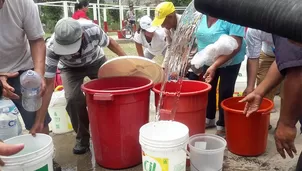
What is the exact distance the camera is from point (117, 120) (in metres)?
2.47

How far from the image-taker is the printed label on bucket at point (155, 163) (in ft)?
6.67

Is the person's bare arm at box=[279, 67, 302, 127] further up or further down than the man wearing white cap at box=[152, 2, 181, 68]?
further down

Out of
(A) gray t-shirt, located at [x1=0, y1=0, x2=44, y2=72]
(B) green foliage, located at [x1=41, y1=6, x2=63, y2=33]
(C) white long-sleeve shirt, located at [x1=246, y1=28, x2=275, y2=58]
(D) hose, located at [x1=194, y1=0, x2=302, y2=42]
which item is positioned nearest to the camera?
(D) hose, located at [x1=194, y1=0, x2=302, y2=42]

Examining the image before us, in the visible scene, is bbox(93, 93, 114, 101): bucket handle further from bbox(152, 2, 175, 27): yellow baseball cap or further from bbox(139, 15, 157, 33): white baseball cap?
bbox(139, 15, 157, 33): white baseball cap

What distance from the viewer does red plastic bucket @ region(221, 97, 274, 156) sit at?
2.62 metres

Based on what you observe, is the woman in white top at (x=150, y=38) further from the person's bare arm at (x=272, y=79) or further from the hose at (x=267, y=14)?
the hose at (x=267, y=14)

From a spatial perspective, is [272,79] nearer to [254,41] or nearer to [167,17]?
[254,41]

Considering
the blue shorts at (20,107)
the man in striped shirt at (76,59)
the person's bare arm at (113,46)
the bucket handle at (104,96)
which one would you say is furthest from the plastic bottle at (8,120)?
the person's bare arm at (113,46)

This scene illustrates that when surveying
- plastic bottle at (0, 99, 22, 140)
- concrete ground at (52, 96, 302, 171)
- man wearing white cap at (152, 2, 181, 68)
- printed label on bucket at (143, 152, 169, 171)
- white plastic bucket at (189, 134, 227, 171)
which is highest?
man wearing white cap at (152, 2, 181, 68)

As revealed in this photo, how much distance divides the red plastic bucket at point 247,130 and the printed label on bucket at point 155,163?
89cm

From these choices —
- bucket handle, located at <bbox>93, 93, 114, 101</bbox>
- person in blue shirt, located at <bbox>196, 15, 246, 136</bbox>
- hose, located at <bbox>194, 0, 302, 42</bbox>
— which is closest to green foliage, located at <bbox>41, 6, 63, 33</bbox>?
person in blue shirt, located at <bbox>196, 15, 246, 136</bbox>

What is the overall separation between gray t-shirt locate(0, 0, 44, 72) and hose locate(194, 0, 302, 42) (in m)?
1.92

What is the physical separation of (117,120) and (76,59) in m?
0.74

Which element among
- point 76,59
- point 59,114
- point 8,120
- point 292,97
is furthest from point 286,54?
point 59,114
